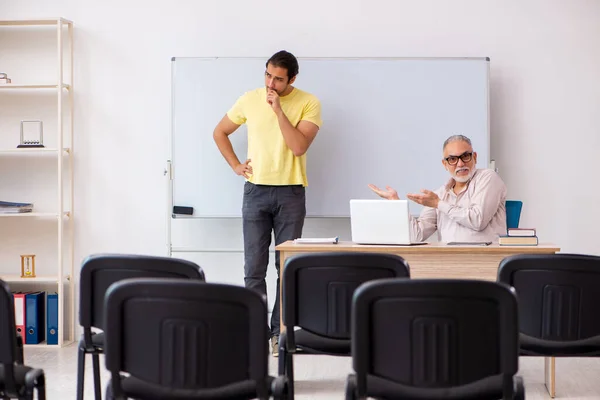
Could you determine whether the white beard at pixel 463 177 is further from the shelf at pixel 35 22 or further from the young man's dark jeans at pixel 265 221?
the shelf at pixel 35 22

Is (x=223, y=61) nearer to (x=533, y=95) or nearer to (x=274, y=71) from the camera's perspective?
(x=274, y=71)

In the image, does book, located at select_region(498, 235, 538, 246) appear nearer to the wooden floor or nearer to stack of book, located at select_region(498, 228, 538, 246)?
stack of book, located at select_region(498, 228, 538, 246)

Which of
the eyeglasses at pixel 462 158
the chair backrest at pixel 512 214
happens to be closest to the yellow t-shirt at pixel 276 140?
the eyeglasses at pixel 462 158

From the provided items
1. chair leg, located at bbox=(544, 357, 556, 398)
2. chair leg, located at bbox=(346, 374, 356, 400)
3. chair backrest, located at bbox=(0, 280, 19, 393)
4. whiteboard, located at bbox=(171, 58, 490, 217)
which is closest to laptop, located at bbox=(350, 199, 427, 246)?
chair leg, located at bbox=(544, 357, 556, 398)

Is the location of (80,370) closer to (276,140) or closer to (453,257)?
(453,257)

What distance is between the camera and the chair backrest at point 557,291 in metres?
2.79

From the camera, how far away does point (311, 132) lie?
16.8 feet

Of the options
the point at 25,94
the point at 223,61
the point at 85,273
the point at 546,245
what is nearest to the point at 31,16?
the point at 25,94

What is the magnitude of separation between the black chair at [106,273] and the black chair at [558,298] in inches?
44.8

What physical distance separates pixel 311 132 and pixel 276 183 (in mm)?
393

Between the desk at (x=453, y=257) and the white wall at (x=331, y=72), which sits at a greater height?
the white wall at (x=331, y=72)

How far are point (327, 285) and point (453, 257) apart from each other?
1268mm

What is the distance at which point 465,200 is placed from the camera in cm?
446

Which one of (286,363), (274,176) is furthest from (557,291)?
(274,176)
